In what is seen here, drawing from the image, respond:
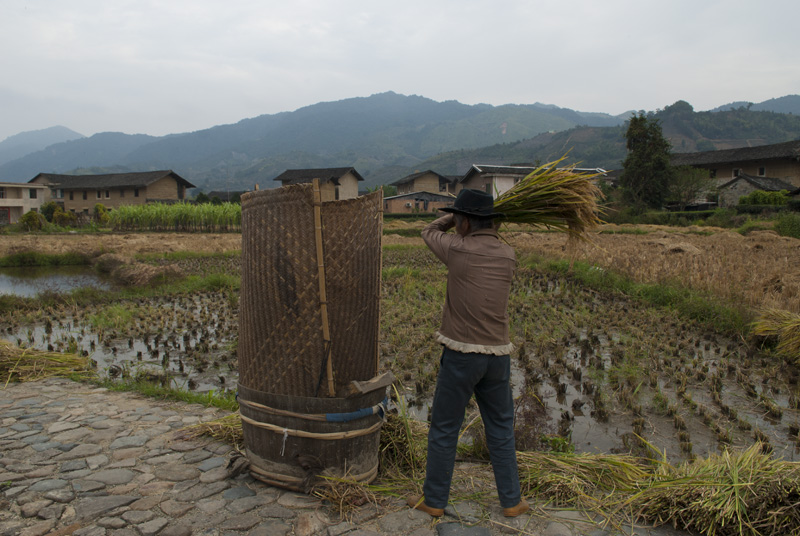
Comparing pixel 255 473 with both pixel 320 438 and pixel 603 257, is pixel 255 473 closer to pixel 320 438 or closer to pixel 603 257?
pixel 320 438

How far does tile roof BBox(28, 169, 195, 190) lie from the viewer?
42250 mm

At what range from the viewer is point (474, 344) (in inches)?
104

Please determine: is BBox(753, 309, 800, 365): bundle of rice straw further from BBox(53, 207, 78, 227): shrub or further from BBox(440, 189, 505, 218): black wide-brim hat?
BBox(53, 207, 78, 227): shrub

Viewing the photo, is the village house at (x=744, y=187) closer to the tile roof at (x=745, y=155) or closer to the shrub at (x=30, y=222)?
the tile roof at (x=745, y=155)

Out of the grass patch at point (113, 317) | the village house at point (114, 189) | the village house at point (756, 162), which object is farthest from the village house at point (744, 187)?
the village house at point (114, 189)

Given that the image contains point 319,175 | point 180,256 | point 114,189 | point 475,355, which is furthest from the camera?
point 114,189

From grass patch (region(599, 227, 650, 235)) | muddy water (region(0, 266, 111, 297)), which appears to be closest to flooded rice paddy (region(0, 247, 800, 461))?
muddy water (region(0, 266, 111, 297))

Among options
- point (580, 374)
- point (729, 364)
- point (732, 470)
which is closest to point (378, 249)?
point (732, 470)

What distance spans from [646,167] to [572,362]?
3078 cm

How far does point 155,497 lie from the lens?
2861 millimetres

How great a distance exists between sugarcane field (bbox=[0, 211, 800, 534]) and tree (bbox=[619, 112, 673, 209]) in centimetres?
2231

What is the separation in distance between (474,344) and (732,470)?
145 centimetres

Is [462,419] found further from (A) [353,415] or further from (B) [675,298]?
(B) [675,298]

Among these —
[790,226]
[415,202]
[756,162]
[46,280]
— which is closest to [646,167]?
[756,162]
